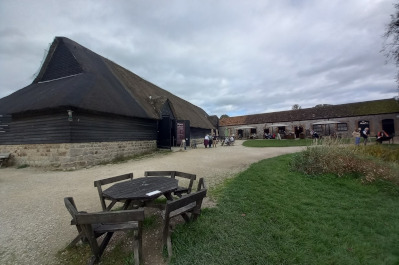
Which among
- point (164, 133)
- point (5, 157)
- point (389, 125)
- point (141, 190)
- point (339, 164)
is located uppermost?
point (164, 133)

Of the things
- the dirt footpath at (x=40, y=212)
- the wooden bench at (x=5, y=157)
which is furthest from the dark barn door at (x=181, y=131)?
the wooden bench at (x=5, y=157)

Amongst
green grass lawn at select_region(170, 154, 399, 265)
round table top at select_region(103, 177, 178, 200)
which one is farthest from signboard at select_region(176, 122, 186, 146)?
round table top at select_region(103, 177, 178, 200)

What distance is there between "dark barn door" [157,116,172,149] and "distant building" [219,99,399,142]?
17.7 metres

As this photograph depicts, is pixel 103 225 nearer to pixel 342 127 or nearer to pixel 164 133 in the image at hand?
pixel 164 133

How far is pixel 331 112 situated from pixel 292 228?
96.7 feet

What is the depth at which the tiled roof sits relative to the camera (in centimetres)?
2395

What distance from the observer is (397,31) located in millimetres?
11812

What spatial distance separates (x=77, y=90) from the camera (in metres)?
9.70

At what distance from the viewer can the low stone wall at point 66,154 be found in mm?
8750

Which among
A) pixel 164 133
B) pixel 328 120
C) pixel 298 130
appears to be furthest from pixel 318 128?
pixel 164 133

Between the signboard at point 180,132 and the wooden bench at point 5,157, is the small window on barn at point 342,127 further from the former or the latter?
the wooden bench at point 5,157

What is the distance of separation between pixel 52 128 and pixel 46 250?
826cm

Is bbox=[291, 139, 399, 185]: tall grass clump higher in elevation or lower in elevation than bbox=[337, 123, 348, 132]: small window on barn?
lower

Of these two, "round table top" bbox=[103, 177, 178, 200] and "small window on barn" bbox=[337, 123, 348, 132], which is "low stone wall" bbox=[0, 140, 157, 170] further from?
"small window on barn" bbox=[337, 123, 348, 132]
